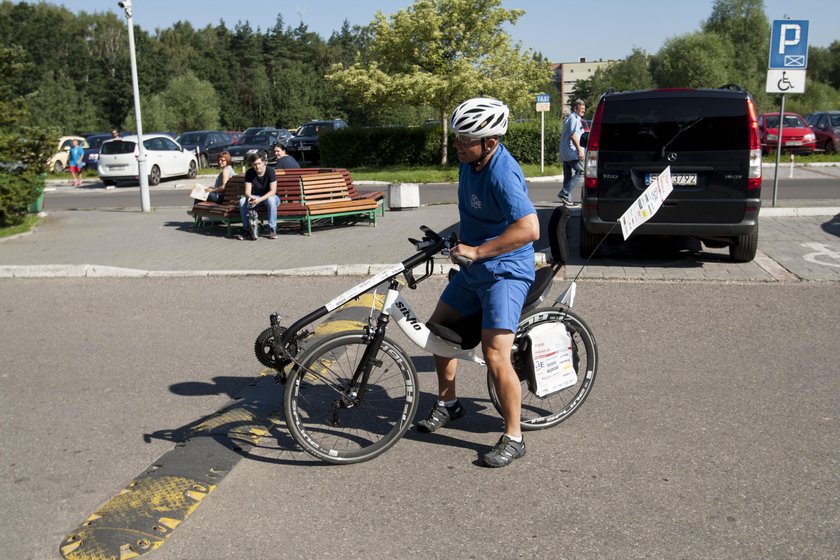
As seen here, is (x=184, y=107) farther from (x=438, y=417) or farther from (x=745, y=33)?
(x=438, y=417)

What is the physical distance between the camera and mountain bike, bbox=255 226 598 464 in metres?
4.48

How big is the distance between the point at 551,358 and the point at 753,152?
5.59m

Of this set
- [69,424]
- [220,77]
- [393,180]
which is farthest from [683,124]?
[220,77]

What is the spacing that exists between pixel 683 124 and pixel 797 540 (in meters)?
6.49

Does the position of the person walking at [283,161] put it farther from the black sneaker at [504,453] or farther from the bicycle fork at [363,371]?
the black sneaker at [504,453]

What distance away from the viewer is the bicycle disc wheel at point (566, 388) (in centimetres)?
490

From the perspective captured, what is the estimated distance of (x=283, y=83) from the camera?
240 feet

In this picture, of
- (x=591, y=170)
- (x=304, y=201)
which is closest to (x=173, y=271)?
(x=304, y=201)

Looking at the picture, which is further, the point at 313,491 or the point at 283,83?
the point at 283,83

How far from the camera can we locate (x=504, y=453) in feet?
14.9

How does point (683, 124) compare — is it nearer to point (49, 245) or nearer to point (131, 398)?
point (131, 398)

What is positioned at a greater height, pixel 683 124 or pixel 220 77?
pixel 220 77

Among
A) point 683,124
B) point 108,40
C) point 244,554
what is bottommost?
point 244,554

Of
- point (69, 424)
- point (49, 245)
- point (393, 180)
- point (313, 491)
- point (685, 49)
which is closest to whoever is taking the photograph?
point (313, 491)
